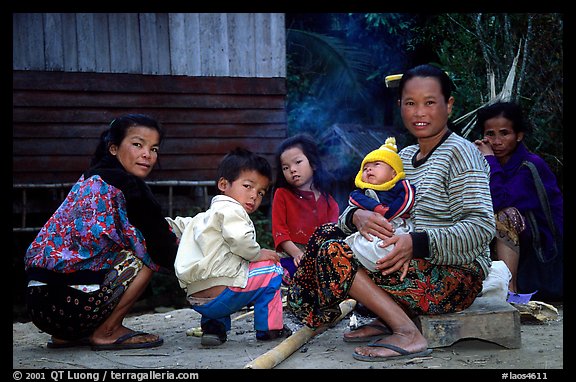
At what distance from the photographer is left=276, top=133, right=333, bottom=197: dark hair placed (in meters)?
4.59

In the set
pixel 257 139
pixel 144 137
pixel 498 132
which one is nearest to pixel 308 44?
pixel 257 139

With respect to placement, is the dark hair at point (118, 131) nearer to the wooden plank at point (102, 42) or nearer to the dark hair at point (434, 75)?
the dark hair at point (434, 75)

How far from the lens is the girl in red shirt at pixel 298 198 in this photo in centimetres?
453

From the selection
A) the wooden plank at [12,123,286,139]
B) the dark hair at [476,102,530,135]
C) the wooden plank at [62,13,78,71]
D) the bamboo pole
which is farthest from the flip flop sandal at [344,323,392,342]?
the wooden plank at [62,13,78,71]

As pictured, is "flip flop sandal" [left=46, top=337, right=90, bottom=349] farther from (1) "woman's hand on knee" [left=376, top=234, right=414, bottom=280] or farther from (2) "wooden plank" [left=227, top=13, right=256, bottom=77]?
(2) "wooden plank" [left=227, top=13, right=256, bottom=77]

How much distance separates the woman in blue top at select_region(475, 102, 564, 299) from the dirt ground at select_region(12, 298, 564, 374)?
28.1 inches

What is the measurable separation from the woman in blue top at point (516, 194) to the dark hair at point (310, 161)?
1.18 metres

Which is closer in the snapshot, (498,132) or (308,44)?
(498,132)

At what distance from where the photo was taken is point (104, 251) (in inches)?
136

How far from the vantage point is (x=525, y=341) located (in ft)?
11.4

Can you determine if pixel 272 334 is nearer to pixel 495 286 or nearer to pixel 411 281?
pixel 411 281

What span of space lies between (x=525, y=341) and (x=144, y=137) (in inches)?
97.8

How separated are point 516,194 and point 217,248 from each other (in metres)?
2.38
